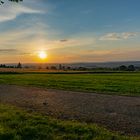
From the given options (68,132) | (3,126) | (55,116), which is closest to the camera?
(68,132)

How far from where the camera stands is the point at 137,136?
36.1ft

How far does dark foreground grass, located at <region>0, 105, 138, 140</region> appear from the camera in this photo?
1065 centimetres

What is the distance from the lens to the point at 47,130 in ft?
37.5

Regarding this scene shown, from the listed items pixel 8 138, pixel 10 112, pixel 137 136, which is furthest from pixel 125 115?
pixel 8 138

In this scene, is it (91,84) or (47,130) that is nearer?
(47,130)

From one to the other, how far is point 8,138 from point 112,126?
3.85m

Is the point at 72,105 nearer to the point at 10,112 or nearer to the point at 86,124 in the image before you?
the point at 10,112

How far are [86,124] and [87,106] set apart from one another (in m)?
5.56

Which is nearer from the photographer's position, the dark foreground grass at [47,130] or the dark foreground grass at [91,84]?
the dark foreground grass at [47,130]

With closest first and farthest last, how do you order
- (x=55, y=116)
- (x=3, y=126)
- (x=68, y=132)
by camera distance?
(x=68, y=132)
(x=3, y=126)
(x=55, y=116)

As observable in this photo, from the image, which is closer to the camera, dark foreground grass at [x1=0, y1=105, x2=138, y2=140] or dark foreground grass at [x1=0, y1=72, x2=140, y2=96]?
dark foreground grass at [x1=0, y1=105, x2=138, y2=140]

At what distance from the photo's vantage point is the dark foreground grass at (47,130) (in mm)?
10648

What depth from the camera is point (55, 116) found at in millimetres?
14781

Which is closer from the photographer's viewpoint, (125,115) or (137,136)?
(137,136)
